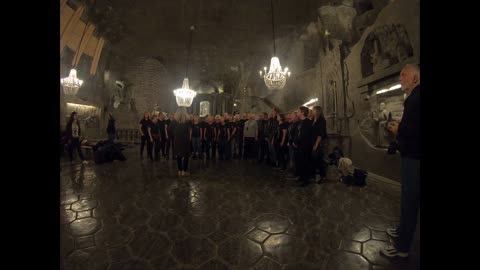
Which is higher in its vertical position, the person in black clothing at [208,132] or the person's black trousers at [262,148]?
the person in black clothing at [208,132]

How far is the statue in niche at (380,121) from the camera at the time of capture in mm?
4547

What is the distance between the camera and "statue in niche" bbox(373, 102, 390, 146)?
455 cm

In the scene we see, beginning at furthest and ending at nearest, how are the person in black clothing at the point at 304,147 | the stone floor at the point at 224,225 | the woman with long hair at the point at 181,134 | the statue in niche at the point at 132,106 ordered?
the statue in niche at the point at 132,106 → the woman with long hair at the point at 181,134 → the person in black clothing at the point at 304,147 → the stone floor at the point at 224,225

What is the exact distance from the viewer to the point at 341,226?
2402mm

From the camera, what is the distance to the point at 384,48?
14.4 feet

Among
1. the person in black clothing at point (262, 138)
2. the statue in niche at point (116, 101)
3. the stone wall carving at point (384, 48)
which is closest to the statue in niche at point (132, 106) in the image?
the statue in niche at point (116, 101)

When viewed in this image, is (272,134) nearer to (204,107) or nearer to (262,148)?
(262,148)

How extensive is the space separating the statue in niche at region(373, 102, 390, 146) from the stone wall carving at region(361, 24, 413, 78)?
3.42 feet

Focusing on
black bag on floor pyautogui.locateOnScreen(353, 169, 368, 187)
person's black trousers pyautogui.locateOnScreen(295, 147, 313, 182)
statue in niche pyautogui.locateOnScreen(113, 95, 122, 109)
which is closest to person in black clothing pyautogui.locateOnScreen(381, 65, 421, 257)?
person's black trousers pyautogui.locateOnScreen(295, 147, 313, 182)

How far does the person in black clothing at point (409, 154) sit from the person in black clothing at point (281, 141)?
3852mm

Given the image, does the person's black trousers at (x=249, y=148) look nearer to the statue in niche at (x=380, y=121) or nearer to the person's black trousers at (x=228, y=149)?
the person's black trousers at (x=228, y=149)

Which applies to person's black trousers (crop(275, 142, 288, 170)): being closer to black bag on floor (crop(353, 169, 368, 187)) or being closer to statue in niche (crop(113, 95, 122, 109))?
black bag on floor (crop(353, 169, 368, 187))
